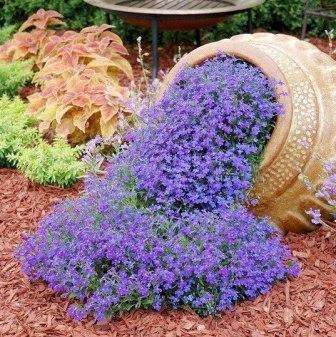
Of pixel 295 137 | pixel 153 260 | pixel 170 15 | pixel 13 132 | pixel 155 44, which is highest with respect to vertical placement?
pixel 170 15

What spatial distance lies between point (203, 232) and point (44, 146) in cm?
172

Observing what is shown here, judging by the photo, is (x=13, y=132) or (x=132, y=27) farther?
(x=132, y=27)

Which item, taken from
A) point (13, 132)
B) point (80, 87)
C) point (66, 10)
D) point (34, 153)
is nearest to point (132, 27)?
point (66, 10)

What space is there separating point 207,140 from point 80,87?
1764 mm

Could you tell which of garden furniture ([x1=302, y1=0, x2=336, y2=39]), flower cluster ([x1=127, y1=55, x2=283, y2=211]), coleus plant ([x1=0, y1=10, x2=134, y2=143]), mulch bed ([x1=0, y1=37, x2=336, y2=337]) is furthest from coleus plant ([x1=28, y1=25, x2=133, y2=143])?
garden furniture ([x1=302, y1=0, x2=336, y2=39])

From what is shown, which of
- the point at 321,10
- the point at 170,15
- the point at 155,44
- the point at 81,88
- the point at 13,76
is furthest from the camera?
the point at 321,10

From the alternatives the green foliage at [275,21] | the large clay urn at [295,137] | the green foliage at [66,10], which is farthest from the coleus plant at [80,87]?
the green foliage at [275,21]

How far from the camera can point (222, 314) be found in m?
3.08

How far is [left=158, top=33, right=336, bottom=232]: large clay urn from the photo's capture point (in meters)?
3.48

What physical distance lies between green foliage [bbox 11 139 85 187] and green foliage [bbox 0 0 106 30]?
299 cm

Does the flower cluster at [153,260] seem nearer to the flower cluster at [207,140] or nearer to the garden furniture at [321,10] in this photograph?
the flower cluster at [207,140]

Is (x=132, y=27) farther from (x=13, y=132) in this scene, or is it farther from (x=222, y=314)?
(x=222, y=314)

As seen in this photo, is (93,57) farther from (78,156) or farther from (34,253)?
(34,253)

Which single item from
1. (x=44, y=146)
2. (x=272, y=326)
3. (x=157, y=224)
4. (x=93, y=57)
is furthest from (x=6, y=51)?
(x=272, y=326)
